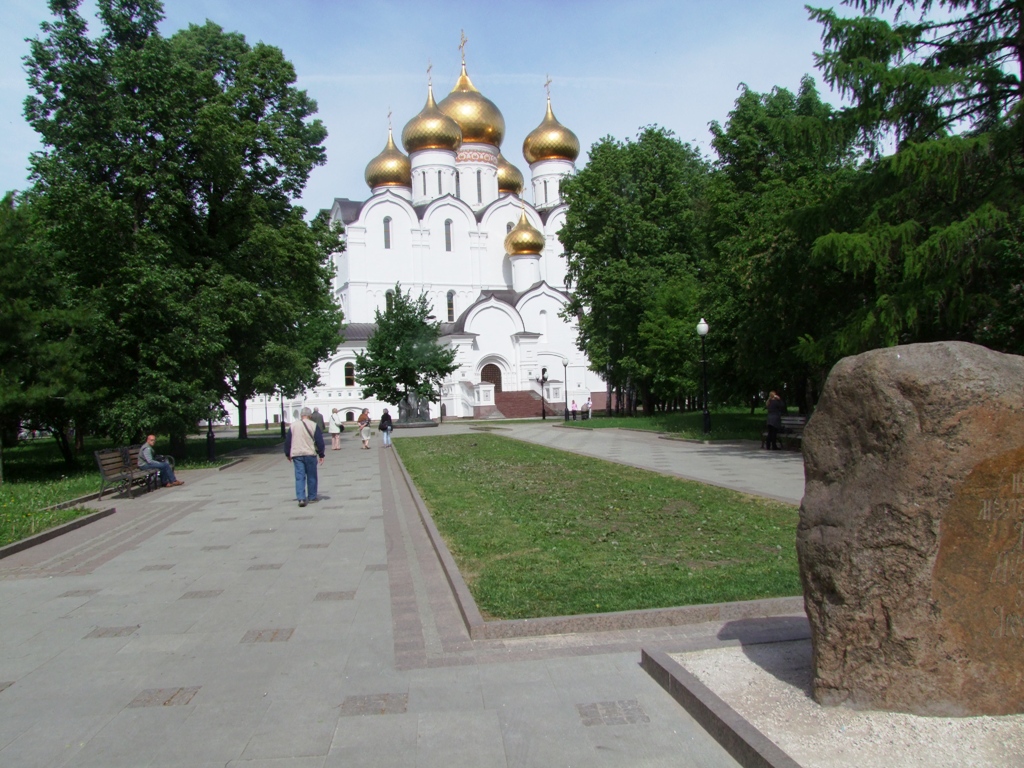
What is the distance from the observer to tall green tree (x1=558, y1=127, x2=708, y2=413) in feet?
120

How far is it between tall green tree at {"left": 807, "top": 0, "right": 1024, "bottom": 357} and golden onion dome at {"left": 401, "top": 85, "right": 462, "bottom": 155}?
44.8 m

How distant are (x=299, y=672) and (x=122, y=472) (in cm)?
1154

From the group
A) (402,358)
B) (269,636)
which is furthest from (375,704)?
(402,358)

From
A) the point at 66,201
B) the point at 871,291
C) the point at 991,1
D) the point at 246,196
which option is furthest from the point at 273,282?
the point at 991,1

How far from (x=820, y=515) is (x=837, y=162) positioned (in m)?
27.9

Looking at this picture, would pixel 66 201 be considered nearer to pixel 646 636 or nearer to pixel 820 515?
pixel 646 636

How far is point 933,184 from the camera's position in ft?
50.5

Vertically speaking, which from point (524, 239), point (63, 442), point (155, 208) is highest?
point (524, 239)

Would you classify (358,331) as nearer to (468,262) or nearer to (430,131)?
(468,262)

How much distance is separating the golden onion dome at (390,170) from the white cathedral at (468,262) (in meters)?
0.07

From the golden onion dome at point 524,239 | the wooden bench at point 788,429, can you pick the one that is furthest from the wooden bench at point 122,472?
the golden onion dome at point 524,239

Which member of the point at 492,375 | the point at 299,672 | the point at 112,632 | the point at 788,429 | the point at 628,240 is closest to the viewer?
the point at 299,672

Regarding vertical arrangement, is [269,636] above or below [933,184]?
below

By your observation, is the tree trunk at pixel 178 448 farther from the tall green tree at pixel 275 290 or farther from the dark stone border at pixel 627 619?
the dark stone border at pixel 627 619
